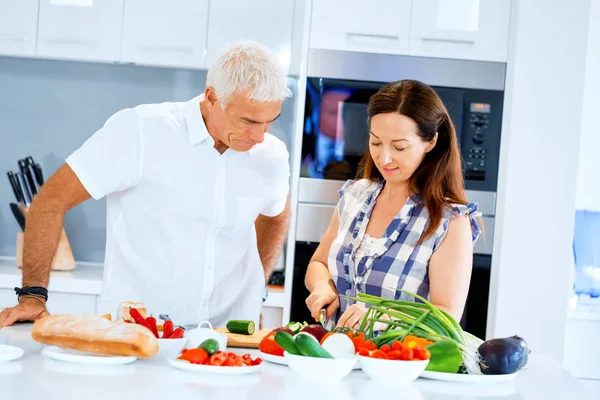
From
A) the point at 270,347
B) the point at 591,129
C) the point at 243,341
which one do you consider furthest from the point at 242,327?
the point at 591,129

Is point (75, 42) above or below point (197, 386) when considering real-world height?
above

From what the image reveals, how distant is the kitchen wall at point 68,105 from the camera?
12.7ft

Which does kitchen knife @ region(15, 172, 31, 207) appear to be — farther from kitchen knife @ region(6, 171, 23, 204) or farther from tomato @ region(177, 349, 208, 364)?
tomato @ region(177, 349, 208, 364)

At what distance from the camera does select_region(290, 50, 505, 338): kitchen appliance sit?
3.26 meters

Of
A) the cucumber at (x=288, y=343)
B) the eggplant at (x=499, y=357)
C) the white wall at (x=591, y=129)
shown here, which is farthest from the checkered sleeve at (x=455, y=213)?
the white wall at (x=591, y=129)

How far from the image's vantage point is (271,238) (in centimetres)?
263

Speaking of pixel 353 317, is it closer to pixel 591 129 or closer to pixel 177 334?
pixel 177 334

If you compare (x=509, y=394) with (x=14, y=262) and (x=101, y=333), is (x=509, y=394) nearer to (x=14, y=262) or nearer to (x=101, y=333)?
(x=101, y=333)

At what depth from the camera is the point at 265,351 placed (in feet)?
5.86

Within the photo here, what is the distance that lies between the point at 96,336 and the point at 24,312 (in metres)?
0.44

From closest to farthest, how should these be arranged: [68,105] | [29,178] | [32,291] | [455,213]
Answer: [32,291], [455,213], [29,178], [68,105]

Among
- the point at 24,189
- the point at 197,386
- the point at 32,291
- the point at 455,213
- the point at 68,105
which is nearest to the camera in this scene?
the point at 197,386

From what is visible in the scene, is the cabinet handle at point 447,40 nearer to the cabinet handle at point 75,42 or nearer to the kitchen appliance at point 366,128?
the kitchen appliance at point 366,128

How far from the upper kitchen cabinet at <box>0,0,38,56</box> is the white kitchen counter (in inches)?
77.4
